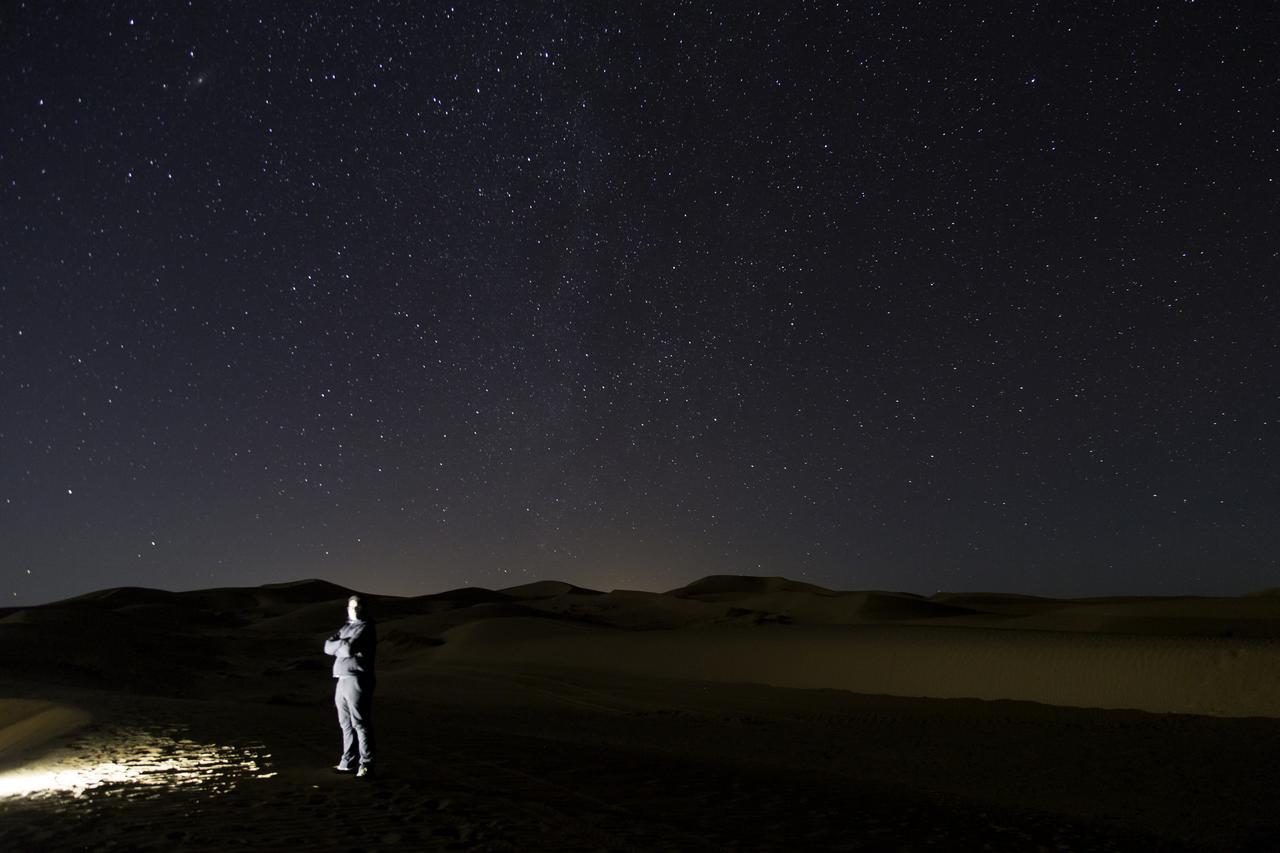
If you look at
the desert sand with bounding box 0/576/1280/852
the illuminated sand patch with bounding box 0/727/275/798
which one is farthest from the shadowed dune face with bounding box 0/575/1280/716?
the illuminated sand patch with bounding box 0/727/275/798

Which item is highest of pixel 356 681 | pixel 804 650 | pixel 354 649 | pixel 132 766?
pixel 354 649

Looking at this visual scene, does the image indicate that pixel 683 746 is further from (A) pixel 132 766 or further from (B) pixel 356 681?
(A) pixel 132 766

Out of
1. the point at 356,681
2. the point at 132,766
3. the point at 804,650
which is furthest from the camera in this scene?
the point at 804,650

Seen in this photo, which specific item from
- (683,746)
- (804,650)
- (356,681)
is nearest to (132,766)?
(356,681)

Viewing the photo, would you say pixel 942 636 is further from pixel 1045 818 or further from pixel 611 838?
pixel 611 838

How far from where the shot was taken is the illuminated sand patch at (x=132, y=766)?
376 inches

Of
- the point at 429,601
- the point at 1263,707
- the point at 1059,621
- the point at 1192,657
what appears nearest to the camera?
the point at 1263,707

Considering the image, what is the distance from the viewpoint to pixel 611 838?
7441 mm

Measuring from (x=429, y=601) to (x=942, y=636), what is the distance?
65.4 meters

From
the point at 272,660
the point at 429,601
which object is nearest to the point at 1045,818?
the point at 272,660

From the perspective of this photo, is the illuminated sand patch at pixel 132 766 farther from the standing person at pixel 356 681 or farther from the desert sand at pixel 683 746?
the standing person at pixel 356 681

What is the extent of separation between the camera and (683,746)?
15211 mm

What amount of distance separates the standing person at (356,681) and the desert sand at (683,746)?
0.33 metres

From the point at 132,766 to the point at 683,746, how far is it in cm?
791
